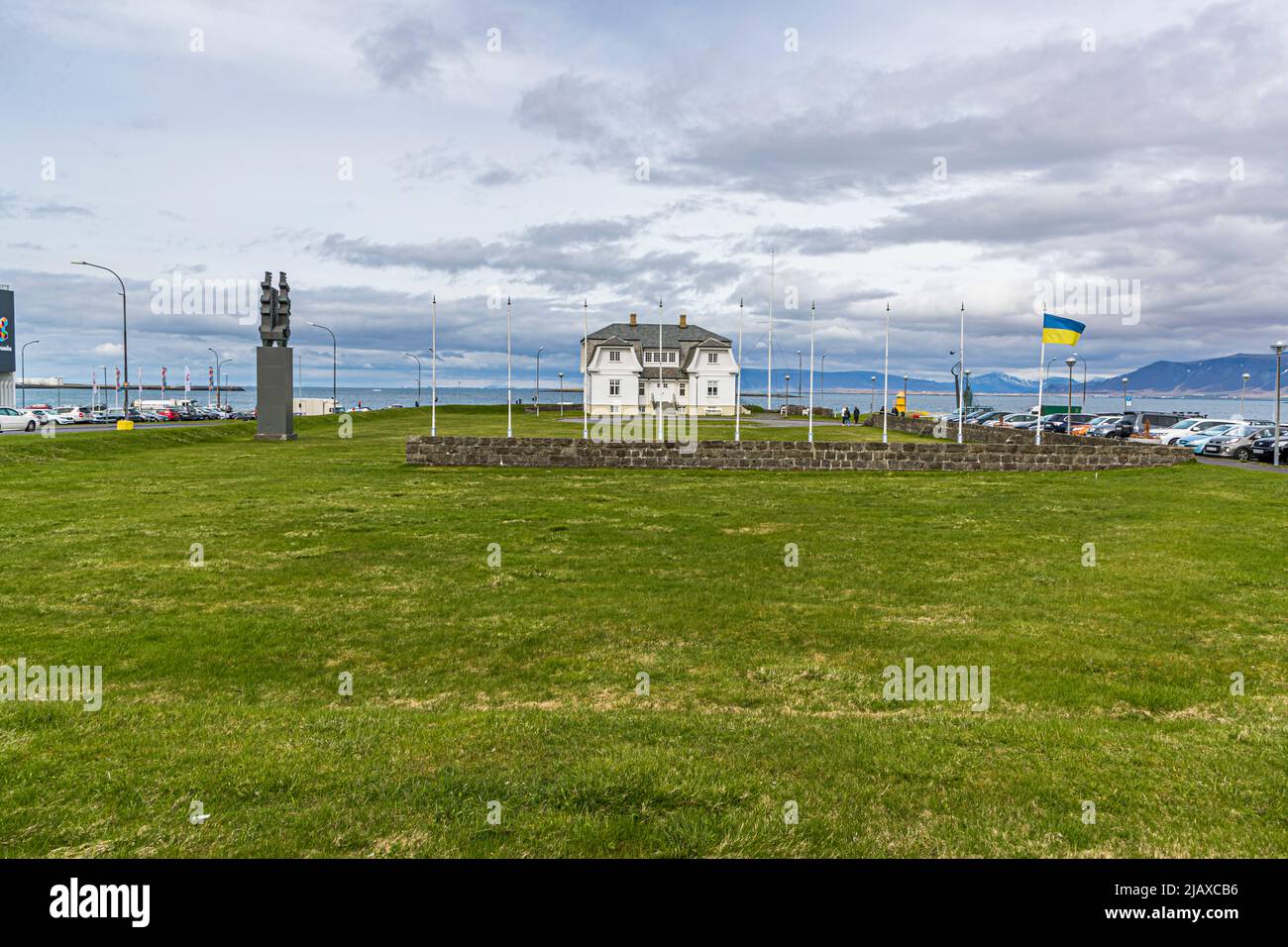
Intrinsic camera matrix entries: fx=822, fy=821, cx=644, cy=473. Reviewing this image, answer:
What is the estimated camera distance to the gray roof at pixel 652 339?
284 ft

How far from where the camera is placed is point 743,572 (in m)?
13.7

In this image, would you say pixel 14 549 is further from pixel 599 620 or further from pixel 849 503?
pixel 849 503

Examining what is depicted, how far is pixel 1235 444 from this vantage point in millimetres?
38844

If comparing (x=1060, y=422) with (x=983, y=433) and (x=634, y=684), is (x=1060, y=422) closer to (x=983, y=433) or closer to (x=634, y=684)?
(x=983, y=433)

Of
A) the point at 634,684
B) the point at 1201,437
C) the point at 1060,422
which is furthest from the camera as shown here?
the point at 1060,422

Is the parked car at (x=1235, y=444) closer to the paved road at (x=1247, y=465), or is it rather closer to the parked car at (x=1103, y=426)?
the paved road at (x=1247, y=465)

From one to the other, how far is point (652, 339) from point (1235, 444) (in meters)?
58.5

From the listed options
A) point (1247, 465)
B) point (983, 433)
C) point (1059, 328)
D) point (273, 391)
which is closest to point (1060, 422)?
point (983, 433)

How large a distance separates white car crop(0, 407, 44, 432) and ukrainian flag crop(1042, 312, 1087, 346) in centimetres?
6024

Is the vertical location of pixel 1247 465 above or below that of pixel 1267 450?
below

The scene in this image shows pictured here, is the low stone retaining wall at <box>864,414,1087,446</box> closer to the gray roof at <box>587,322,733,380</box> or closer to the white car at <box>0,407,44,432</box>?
the gray roof at <box>587,322,733,380</box>

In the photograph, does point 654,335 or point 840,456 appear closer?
point 840,456

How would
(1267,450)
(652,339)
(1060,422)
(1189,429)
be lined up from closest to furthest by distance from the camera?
(1267,450), (1189,429), (1060,422), (652,339)
